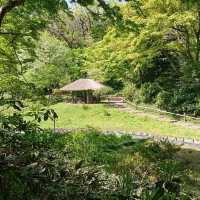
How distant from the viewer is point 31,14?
35.9 ft

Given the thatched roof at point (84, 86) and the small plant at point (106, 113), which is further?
the thatched roof at point (84, 86)

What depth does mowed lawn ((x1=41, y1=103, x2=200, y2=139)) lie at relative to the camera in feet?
78.1

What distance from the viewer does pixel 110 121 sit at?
29.9 meters

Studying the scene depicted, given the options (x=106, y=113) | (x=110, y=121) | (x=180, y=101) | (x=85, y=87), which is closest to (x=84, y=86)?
(x=85, y=87)

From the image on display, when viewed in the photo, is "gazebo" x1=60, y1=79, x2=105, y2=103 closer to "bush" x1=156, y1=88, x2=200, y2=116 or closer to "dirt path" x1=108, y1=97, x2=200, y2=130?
"dirt path" x1=108, y1=97, x2=200, y2=130

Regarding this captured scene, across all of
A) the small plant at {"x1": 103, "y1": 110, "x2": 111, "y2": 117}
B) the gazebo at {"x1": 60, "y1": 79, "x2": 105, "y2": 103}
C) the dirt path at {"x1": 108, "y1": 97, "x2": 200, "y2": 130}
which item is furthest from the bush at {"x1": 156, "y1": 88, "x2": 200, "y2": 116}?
the gazebo at {"x1": 60, "y1": 79, "x2": 105, "y2": 103}

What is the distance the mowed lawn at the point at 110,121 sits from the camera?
78.1ft

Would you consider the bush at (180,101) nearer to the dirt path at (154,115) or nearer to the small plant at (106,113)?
the dirt path at (154,115)

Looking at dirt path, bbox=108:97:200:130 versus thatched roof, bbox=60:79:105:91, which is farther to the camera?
thatched roof, bbox=60:79:105:91

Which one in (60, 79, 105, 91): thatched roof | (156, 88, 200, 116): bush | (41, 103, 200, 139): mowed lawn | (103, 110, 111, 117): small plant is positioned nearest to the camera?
(41, 103, 200, 139): mowed lawn

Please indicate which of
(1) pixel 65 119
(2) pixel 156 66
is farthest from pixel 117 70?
(1) pixel 65 119

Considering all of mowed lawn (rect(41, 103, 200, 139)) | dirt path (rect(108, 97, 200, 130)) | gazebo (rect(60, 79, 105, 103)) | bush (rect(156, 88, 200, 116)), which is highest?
gazebo (rect(60, 79, 105, 103))

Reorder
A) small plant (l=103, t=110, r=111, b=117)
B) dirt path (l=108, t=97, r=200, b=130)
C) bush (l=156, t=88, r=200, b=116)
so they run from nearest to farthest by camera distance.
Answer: dirt path (l=108, t=97, r=200, b=130)
bush (l=156, t=88, r=200, b=116)
small plant (l=103, t=110, r=111, b=117)

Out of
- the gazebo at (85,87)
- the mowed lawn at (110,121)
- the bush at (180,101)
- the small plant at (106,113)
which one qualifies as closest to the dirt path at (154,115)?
the mowed lawn at (110,121)
